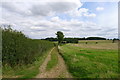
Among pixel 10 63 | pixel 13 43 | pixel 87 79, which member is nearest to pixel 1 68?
pixel 10 63

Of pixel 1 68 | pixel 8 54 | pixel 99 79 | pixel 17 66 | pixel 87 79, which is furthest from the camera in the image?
pixel 17 66

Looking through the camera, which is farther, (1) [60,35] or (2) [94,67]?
(1) [60,35]

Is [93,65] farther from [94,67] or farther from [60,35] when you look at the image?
[60,35]

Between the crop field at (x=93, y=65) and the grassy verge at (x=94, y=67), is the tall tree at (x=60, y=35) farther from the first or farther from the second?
the grassy verge at (x=94, y=67)

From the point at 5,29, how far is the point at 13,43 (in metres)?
1.57

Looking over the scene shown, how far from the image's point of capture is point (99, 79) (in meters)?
5.14

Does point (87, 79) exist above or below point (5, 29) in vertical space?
below

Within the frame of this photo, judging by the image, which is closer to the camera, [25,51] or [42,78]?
[42,78]

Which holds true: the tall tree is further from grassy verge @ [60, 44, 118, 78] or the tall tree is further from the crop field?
grassy verge @ [60, 44, 118, 78]

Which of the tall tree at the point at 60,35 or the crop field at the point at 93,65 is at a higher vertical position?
the tall tree at the point at 60,35

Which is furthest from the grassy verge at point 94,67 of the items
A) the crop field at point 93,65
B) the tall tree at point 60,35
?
the tall tree at point 60,35

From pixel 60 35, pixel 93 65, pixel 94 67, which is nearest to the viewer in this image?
pixel 94 67

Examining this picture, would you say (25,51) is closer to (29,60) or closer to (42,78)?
(29,60)

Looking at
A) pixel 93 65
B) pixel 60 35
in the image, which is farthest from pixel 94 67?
pixel 60 35
